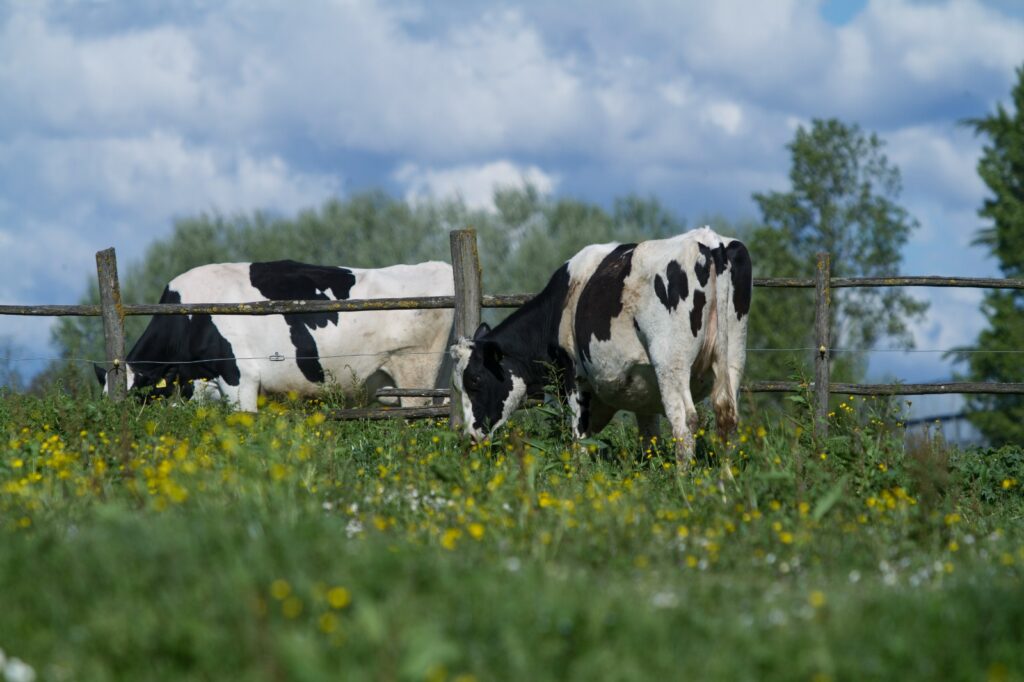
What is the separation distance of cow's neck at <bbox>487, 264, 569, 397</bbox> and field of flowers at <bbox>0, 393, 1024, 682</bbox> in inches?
99.7

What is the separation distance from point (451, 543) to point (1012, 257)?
101ft

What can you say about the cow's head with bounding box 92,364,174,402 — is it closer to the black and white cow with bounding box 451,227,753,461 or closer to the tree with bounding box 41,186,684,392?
the black and white cow with bounding box 451,227,753,461

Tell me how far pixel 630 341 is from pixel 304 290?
472 centimetres

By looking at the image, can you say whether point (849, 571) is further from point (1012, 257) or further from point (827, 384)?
point (1012, 257)

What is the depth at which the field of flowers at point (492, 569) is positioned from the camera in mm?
3371

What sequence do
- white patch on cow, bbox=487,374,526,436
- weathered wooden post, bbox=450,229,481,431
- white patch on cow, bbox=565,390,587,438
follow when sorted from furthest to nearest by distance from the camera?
1. weathered wooden post, bbox=450,229,481,431
2. white patch on cow, bbox=487,374,526,436
3. white patch on cow, bbox=565,390,587,438

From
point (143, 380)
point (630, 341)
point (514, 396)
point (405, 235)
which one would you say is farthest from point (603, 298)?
point (405, 235)

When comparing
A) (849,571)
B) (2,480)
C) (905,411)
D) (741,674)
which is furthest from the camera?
(905,411)

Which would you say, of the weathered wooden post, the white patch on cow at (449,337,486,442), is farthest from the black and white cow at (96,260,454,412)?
the white patch on cow at (449,337,486,442)

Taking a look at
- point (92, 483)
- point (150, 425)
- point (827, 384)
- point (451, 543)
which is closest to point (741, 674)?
point (451, 543)

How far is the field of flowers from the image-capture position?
11.1 ft

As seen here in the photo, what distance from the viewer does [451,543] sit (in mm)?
4629

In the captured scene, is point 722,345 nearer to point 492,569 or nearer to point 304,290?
point 492,569

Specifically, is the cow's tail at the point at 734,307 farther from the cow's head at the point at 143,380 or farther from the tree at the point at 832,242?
the tree at the point at 832,242
